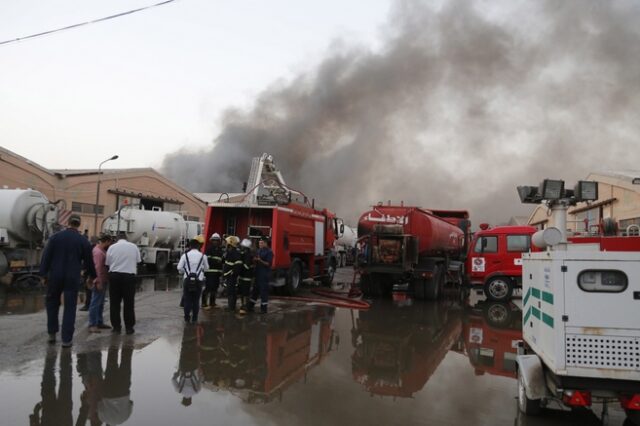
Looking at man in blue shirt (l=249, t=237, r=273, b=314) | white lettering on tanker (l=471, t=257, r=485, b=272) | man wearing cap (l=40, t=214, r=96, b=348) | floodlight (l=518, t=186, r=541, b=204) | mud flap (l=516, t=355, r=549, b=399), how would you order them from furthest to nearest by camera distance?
white lettering on tanker (l=471, t=257, r=485, b=272), man in blue shirt (l=249, t=237, r=273, b=314), man wearing cap (l=40, t=214, r=96, b=348), floodlight (l=518, t=186, r=541, b=204), mud flap (l=516, t=355, r=549, b=399)

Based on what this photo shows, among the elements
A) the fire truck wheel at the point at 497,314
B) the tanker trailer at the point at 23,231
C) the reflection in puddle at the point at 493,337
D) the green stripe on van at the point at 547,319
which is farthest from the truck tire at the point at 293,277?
the green stripe on van at the point at 547,319

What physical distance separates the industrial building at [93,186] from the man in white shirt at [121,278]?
15.5m

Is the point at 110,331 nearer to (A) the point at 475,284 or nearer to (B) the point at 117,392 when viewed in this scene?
(B) the point at 117,392

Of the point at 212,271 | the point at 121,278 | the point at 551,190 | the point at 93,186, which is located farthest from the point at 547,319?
the point at 93,186

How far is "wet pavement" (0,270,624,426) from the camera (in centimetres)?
457

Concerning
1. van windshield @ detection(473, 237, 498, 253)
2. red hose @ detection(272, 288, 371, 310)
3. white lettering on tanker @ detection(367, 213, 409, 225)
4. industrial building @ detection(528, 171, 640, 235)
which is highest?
industrial building @ detection(528, 171, 640, 235)

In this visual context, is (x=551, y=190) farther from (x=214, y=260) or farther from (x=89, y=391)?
(x=214, y=260)

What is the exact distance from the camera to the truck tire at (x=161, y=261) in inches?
773

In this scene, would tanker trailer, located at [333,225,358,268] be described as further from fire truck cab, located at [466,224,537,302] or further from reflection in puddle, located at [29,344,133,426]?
reflection in puddle, located at [29,344,133,426]

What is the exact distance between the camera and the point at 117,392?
4.98 m

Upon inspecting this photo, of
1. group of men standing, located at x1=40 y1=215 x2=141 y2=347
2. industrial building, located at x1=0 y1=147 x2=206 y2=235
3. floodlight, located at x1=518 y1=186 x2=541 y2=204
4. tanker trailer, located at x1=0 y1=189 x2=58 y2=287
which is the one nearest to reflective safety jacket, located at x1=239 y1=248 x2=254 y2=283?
group of men standing, located at x1=40 y1=215 x2=141 y2=347

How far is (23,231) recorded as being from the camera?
46.9 feet

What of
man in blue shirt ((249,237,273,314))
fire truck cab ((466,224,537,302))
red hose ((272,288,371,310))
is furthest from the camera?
fire truck cab ((466,224,537,302))

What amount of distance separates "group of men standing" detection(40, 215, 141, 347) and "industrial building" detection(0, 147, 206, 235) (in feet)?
50.7
